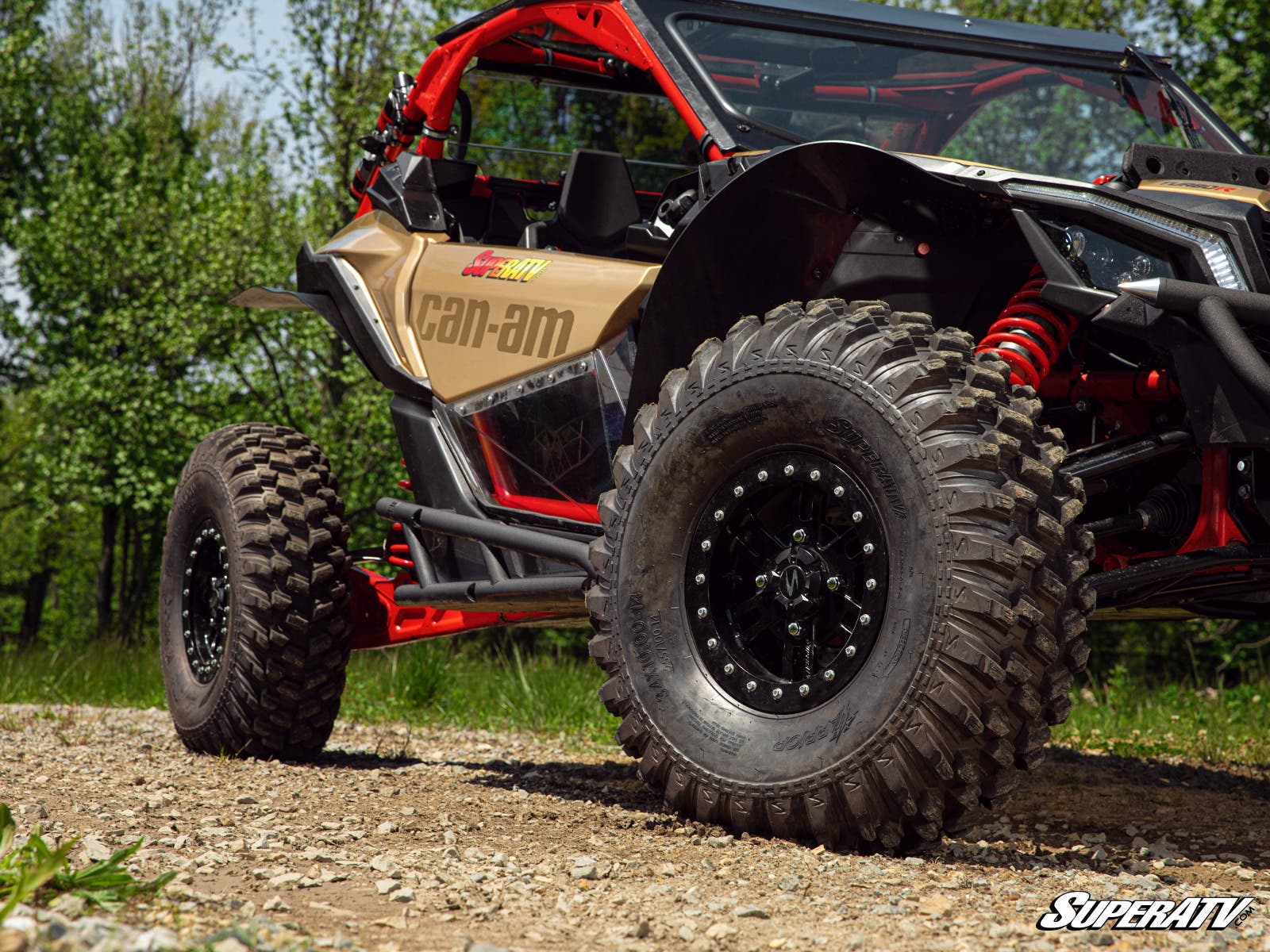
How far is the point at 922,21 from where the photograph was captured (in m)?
4.21

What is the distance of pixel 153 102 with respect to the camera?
24.9 metres

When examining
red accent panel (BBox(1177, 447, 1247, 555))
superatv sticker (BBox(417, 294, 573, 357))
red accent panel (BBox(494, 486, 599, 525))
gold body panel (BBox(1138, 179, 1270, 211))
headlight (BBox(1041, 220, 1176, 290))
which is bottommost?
red accent panel (BBox(494, 486, 599, 525))

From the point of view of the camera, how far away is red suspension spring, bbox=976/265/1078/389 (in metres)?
2.98

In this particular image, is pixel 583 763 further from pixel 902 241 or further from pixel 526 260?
pixel 902 241

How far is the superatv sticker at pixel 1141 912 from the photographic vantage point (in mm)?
2287

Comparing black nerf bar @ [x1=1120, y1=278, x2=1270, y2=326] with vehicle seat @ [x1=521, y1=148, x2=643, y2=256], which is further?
vehicle seat @ [x1=521, y1=148, x2=643, y2=256]

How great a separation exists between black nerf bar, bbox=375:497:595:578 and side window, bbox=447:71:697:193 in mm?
1509

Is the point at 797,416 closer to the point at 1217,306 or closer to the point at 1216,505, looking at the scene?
the point at 1217,306

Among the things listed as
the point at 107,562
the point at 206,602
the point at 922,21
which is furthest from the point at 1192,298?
the point at 107,562

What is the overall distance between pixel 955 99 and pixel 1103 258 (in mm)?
1604

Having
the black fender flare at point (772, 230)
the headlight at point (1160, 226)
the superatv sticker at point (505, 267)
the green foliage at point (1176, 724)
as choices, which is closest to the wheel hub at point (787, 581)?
the black fender flare at point (772, 230)

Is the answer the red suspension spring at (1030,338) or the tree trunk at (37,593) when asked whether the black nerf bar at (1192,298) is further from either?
the tree trunk at (37,593)

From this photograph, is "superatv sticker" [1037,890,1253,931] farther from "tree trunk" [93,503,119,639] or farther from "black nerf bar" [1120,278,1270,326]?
"tree trunk" [93,503,119,639]

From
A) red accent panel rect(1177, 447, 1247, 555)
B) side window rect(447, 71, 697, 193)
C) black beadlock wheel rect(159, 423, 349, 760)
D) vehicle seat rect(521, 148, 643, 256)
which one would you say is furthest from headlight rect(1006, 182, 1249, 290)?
black beadlock wheel rect(159, 423, 349, 760)
